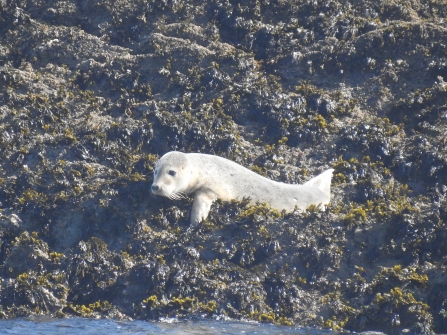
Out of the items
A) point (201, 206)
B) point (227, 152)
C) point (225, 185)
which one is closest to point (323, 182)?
point (225, 185)

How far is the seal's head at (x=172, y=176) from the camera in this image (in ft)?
34.7

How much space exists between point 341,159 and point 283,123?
1028 millimetres

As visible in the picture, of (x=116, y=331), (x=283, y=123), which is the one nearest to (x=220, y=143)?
(x=283, y=123)

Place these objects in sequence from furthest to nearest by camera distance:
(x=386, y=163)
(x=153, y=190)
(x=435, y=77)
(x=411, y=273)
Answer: (x=435, y=77) < (x=386, y=163) < (x=153, y=190) < (x=411, y=273)

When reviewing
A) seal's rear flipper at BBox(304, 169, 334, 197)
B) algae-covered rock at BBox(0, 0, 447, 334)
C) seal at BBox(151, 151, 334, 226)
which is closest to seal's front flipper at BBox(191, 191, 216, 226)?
seal at BBox(151, 151, 334, 226)

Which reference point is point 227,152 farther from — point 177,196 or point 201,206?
point 201,206

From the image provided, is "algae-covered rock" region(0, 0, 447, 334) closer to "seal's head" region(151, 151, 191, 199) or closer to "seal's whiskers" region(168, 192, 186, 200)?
"seal's whiskers" region(168, 192, 186, 200)

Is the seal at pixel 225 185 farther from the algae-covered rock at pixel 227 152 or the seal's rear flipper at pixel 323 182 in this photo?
the algae-covered rock at pixel 227 152

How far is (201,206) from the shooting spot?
10.6 metres

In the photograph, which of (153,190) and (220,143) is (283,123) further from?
(153,190)

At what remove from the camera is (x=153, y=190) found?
34.3 feet

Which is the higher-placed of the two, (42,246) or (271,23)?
(271,23)

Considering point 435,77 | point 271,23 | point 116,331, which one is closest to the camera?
point 116,331

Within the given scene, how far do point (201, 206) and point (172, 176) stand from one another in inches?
20.9
